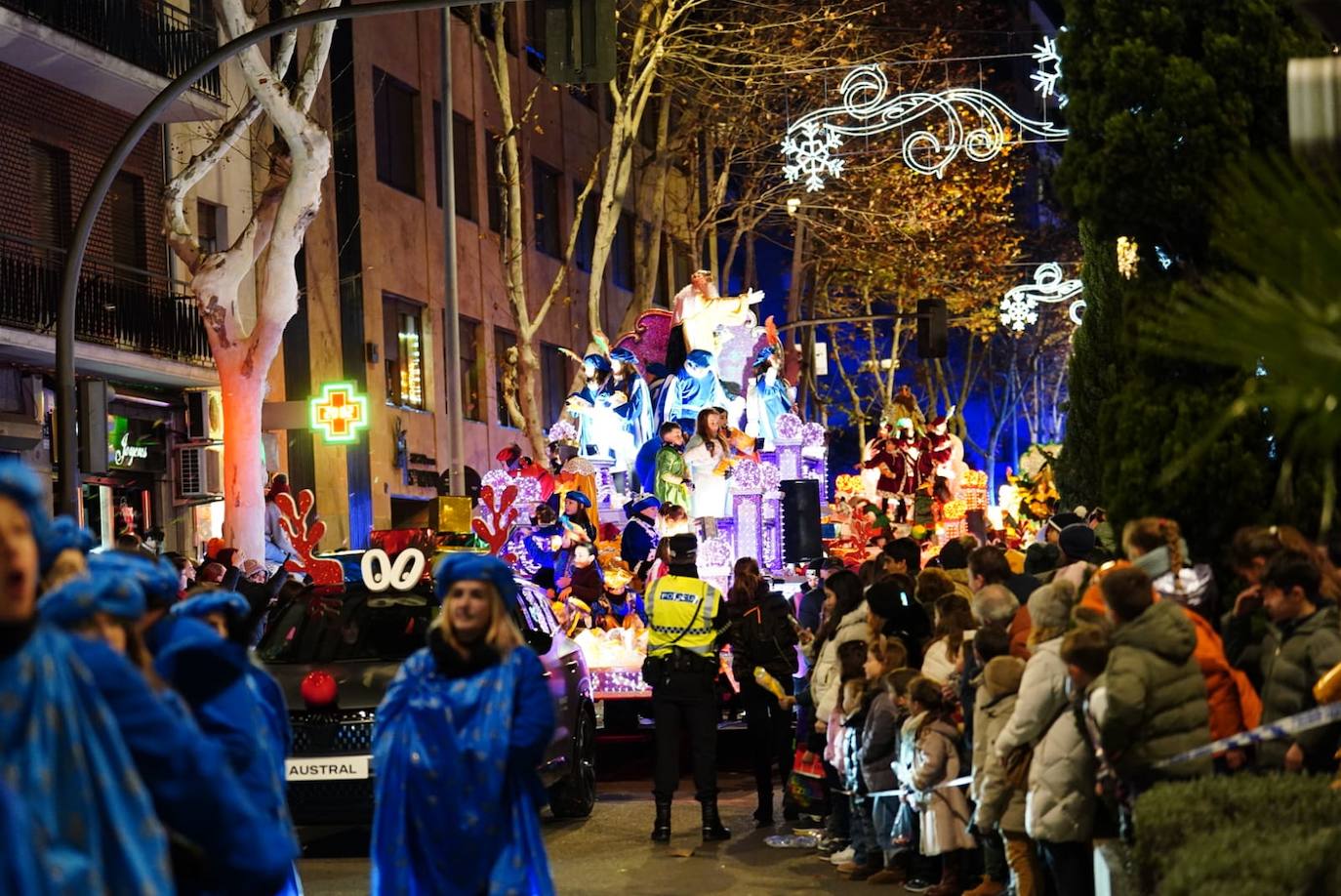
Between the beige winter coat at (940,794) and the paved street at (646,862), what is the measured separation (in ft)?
2.37

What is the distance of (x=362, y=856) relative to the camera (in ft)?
47.1

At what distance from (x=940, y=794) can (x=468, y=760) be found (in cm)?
451

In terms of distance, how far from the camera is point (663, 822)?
47.8 ft

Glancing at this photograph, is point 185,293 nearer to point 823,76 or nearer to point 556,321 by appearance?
point 823,76

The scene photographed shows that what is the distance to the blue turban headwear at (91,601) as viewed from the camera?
507 cm

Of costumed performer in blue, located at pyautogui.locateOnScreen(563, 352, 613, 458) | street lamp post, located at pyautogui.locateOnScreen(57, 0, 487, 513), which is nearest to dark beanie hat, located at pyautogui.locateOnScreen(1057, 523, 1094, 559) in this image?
street lamp post, located at pyautogui.locateOnScreen(57, 0, 487, 513)

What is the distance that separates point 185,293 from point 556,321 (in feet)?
53.7

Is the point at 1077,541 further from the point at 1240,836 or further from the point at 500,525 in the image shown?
the point at 500,525

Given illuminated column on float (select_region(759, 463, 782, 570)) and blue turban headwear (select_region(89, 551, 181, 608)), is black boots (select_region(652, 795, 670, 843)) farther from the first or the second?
illuminated column on float (select_region(759, 463, 782, 570))

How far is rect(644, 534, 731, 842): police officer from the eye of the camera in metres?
14.6

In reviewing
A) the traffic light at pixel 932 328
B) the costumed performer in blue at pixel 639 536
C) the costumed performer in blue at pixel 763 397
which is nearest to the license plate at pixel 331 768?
the costumed performer in blue at pixel 639 536

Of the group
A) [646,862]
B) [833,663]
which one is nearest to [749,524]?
[833,663]

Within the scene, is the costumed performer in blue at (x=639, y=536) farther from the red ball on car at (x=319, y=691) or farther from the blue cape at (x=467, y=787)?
the blue cape at (x=467, y=787)

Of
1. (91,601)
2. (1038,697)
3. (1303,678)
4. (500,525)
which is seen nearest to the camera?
(91,601)
